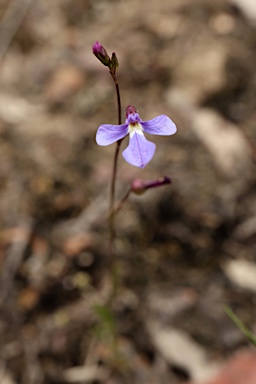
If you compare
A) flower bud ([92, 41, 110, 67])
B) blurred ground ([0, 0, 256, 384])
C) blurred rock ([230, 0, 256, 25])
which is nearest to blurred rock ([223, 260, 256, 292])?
blurred ground ([0, 0, 256, 384])

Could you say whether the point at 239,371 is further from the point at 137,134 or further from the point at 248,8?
the point at 248,8

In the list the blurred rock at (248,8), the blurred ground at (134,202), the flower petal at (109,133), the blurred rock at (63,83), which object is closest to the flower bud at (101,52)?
the flower petal at (109,133)

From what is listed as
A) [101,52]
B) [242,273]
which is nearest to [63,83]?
[242,273]

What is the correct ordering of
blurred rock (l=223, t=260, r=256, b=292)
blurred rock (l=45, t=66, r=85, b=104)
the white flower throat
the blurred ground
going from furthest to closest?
blurred rock (l=45, t=66, r=85, b=104)
blurred rock (l=223, t=260, r=256, b=292)
the blurred ground
the white flower throat

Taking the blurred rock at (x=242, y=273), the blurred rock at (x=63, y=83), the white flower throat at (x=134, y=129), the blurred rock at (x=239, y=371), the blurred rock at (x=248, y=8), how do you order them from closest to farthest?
the white flower throat at (x=134, y=129)
the blurred rock at (x=239, y=371)
the blurred rock at (x=242, y=273)
the blurred rock at (x=63, y=83)
the blurred rock at (x=248, y=8)

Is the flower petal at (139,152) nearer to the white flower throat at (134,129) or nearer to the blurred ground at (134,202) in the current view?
the white flower throat at (134,129)

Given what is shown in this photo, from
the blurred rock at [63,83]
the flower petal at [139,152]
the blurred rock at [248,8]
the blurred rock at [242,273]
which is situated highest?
the blurred rock at [248,8]

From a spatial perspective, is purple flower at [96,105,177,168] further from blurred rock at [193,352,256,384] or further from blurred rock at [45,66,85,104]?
blurred rock at [45,66,85,104]

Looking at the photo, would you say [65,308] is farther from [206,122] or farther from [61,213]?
[206,122]
